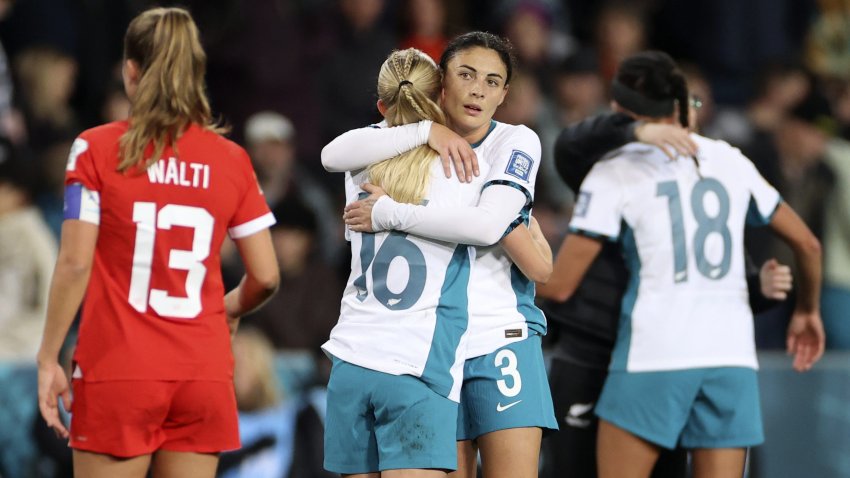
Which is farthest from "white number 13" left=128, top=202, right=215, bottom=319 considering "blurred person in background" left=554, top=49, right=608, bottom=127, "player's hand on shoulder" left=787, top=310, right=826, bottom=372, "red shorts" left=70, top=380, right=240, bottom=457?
"blurred person in background" left=554, top=49, right=608, bottom=127

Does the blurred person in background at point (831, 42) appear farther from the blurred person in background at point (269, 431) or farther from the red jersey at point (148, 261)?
the red jersey at point (148, 261)

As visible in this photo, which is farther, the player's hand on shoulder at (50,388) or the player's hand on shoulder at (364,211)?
the player's hand on shoulder at (50,388)

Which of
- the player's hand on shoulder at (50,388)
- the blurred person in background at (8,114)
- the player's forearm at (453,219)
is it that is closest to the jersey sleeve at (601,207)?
the player's forearm at (453,219)

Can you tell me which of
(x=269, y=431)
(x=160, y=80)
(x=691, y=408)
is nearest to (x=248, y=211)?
(x=160, y=80)

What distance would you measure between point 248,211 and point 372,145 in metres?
0.65

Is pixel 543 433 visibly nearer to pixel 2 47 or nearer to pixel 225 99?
pixel 225 99

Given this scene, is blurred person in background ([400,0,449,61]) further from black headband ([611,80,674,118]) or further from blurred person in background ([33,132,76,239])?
black headband ([611,80,674,118])

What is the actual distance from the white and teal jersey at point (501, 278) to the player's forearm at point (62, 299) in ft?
4.38

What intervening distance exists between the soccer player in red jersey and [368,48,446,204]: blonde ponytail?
2.15 feet

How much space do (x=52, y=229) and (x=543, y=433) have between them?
5269 millimetres

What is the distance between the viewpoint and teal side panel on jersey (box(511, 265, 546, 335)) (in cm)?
458

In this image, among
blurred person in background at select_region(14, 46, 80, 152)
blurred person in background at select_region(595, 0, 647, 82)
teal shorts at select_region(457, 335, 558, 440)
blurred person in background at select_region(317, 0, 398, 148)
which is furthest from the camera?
blurred person in background at select_region(595, 0, 647, 82)

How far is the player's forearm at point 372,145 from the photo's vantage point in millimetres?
4348

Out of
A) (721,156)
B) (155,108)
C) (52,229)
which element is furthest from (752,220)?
(52,229)
